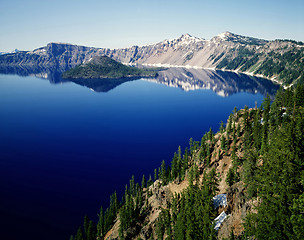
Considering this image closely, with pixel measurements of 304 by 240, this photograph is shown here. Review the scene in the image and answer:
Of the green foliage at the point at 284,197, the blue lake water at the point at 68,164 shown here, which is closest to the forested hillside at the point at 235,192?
the green foliage at the point at 284,197

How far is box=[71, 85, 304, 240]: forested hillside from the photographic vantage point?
26109 mm

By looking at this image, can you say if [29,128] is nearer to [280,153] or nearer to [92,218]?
[92,218]

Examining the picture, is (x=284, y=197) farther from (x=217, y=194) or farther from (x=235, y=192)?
(x=217, y=194)

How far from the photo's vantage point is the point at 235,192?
2208 inches

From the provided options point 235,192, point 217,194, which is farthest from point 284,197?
point 217,194

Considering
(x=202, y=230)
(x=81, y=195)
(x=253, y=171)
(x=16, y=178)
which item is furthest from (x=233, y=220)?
(x=16, y=178)

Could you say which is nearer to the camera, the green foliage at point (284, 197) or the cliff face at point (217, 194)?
the green foliage at point (284, 197)

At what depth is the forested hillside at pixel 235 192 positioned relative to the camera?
26.1 meters

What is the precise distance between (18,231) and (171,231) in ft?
202

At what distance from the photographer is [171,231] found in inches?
2520

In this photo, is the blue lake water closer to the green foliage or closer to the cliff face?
the cliff face

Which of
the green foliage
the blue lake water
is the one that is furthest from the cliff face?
the blue lake water

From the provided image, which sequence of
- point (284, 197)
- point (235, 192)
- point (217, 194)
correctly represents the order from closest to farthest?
point (284, 197) → point (235, 192) → point (217, 194)

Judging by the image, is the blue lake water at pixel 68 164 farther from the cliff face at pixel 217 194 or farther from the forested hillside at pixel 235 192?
the cliff face at pixel 217 194
